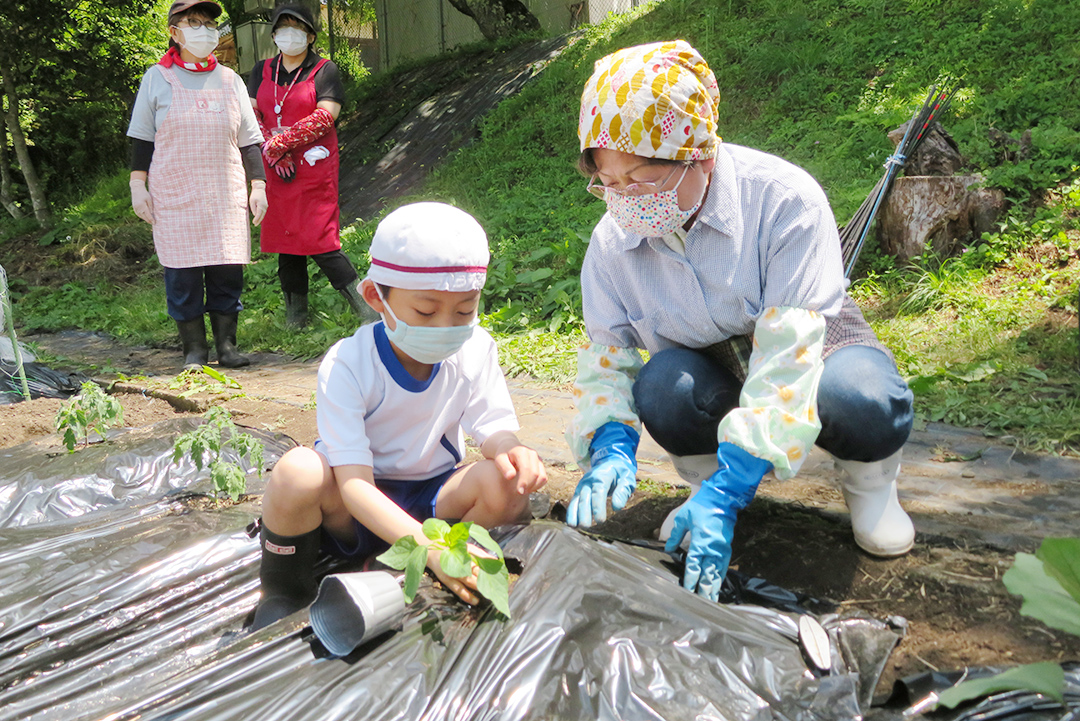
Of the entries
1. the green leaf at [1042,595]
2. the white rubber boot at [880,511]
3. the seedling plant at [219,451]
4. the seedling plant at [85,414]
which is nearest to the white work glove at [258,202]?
the seedling plant at [85,414]

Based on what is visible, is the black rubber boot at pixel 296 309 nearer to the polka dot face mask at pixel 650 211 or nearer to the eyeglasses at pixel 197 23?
the eyeglasses at pixel 197 23

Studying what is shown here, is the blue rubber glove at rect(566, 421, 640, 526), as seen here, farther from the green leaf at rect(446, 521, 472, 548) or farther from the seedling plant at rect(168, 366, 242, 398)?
the seedling plant at rect(168, 366, 242, 398)

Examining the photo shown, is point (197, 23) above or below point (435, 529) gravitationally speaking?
above

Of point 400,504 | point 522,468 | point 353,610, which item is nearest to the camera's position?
point 353,610

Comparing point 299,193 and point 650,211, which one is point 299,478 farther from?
point 299,193

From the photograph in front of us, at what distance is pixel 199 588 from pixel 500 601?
905 mm

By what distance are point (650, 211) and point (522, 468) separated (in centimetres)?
61

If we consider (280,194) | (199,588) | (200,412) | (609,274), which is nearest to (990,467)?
(609,274)

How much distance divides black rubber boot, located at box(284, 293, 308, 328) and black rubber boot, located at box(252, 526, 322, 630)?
385cm

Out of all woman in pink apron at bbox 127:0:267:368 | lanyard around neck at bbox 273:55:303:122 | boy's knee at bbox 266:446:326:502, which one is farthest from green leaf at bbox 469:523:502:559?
lanyard around neck at bbox 273:55:303:122

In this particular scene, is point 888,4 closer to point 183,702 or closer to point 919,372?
point 919,372

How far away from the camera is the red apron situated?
16.1ft

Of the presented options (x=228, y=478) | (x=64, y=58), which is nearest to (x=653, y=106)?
(x=228, y=478)

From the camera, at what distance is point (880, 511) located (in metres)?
1.94
